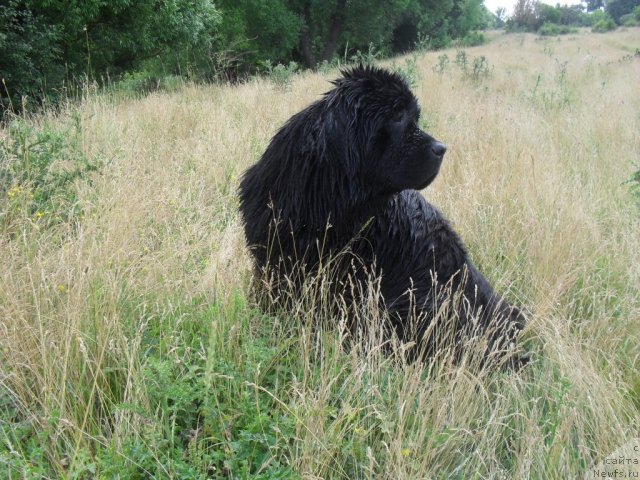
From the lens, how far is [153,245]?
10.9ft

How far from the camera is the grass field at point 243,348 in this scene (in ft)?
5.92

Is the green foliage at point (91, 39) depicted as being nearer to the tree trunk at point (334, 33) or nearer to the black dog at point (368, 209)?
the black dog at point (368, 209)

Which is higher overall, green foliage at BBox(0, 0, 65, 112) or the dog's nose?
green foliage at BBox(0, 0, 65, 112)

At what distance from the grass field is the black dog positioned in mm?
294

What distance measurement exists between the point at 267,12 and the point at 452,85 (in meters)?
14.1

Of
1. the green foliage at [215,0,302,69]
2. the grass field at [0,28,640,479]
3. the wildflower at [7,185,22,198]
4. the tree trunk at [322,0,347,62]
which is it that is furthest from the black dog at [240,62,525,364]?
the tree trunk at [322,0,347,62]

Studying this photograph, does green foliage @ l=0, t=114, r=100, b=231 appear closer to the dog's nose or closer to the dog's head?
the dog's head

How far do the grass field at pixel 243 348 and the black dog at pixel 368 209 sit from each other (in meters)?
0.29

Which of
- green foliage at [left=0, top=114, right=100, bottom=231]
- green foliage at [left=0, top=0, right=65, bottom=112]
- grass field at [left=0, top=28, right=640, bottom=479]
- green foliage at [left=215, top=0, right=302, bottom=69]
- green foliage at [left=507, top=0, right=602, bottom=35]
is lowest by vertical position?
grass field at [left=0, top=28, right=640, bottom=479]

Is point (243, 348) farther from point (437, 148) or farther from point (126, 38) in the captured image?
point (126, 38)

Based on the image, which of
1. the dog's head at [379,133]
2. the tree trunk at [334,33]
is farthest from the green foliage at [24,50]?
the tree trunk at [334,33]

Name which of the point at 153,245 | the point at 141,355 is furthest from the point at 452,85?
the point at 141,355

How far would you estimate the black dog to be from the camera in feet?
8.34

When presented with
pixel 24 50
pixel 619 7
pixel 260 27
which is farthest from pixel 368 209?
pixel 619 7
